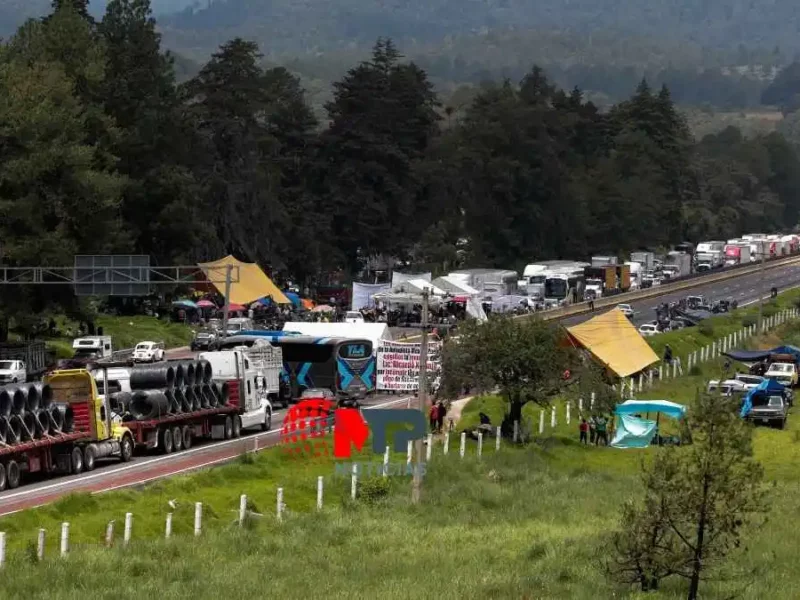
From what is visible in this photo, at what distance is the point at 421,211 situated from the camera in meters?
158

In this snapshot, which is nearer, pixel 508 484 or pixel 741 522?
pixel 741 522

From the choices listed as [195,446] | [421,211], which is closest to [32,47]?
[195,446]

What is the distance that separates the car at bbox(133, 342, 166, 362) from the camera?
83812 millimetres

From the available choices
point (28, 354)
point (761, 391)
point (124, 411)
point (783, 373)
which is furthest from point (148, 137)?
point (124, 411)

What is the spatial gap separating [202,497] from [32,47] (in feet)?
193

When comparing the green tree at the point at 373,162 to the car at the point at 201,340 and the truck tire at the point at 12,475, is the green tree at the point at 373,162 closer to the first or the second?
the car at the point at 201,340

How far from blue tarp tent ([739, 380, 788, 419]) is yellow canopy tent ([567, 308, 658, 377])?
6.31m

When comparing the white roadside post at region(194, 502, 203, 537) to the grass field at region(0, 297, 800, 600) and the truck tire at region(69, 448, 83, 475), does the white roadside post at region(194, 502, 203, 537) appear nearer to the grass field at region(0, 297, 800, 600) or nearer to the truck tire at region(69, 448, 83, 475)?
the grass field at region(0, 297, 800, 600)

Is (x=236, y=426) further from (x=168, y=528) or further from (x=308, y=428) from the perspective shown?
(x=168, y=528)

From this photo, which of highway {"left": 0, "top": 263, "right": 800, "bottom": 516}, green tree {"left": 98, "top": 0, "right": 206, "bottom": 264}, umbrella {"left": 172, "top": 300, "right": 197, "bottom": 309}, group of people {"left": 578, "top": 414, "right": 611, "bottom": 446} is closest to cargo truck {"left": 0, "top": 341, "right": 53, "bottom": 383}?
highway {"left": 0, "top": 263, "right": 800, "bottom": 516}

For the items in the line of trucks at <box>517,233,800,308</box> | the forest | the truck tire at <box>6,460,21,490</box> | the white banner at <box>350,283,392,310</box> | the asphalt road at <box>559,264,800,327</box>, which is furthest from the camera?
the line of trucks at <box>517,233,800,308</box>

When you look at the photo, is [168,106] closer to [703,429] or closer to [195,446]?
[195,446]

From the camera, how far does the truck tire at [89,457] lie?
4738 cm

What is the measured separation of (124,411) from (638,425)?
18.1 m
